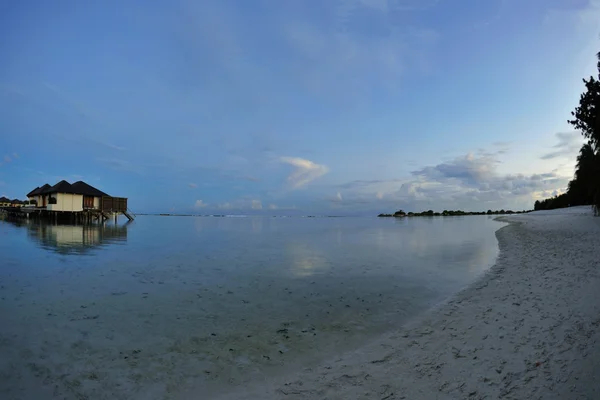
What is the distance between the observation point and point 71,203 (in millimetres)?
53062

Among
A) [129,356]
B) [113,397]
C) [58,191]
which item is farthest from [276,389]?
[58,191]

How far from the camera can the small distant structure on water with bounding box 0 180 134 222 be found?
52.0 meters

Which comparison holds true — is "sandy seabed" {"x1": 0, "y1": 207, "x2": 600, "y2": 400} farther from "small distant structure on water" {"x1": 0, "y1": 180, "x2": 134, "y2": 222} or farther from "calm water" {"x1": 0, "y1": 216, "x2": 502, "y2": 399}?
"small distant structure on water" {"x1": 0, "y1": 180, "x2": 134, "y2": 222}

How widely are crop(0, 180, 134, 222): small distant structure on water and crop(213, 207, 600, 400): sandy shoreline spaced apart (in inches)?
2467

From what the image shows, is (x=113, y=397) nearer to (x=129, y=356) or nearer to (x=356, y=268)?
(x=129, y=356)

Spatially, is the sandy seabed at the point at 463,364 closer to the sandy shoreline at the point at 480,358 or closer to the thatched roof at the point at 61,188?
the sandy shoreline at the point at 480,358

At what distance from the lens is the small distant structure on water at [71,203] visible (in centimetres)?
5197

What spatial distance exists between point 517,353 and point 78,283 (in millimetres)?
12596

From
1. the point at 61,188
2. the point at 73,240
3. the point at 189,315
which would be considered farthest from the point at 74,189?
the point at 189,315

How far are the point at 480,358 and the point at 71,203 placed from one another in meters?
65.5

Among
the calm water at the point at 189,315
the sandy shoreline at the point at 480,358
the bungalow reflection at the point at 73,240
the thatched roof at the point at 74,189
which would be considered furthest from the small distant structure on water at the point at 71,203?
the sandy shoreline at the point at 480,358

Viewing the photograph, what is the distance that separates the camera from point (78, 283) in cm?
1038

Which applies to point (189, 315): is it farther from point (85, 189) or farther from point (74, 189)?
point (85, 189)

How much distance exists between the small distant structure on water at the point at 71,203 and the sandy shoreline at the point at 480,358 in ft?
206
